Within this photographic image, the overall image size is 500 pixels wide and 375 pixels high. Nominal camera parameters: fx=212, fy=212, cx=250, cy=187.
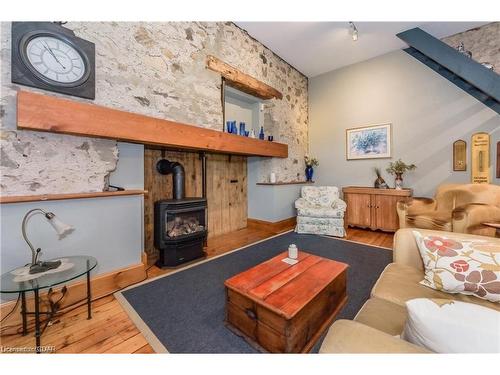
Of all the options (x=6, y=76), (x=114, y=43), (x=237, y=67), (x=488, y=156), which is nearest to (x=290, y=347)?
(x=6, y=76)

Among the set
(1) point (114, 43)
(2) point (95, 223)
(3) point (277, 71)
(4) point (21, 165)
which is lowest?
(2) point (95, 223)

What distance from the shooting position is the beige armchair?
2242mm

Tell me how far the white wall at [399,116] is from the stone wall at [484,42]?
484mm

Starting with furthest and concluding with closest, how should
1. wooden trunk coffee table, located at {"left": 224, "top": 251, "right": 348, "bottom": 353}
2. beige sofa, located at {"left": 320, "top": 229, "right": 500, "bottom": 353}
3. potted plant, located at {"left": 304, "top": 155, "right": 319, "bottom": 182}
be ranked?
potted plant, located at {"left": 304, "top": 155, "right": 319, "bottom": 182} < wooden trunk coffee table, located at {"left": 224, "top": 251, "right": 348, "bottom": 353} < beige sofa, located at {"left": 320, "top": 229, "right": 500, "bottom": 353}

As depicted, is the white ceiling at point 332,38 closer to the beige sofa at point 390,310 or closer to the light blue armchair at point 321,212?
the light blue armchair at point 321,212

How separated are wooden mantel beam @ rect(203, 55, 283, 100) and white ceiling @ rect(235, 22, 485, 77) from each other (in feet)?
2.40

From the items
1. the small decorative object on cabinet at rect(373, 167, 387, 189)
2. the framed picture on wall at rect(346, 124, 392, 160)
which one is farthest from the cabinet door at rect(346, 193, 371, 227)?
the framed picture on wall at rect(346, 124, 392, 160)

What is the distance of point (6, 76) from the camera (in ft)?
5.17

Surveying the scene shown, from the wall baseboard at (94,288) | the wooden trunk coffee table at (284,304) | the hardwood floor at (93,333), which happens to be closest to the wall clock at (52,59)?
the wall baseboard at (94,288)

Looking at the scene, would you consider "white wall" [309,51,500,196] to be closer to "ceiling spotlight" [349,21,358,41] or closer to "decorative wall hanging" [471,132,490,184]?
"decorative wall hanging" [471,132,490,184]
